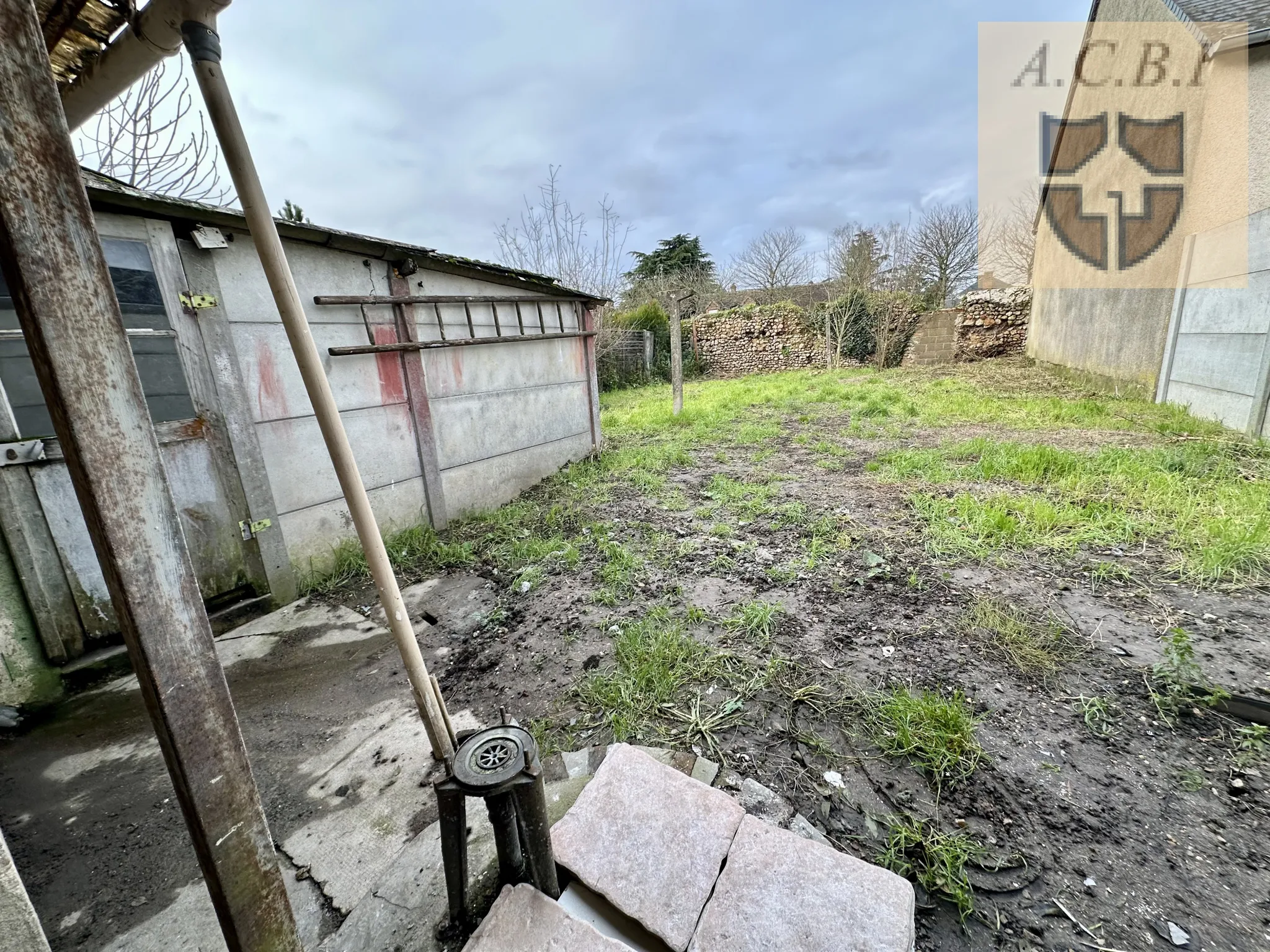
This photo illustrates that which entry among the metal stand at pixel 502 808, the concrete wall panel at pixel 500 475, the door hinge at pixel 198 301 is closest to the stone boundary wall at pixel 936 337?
the concrete wall panel at pixel 500 475

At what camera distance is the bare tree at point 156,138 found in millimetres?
4566

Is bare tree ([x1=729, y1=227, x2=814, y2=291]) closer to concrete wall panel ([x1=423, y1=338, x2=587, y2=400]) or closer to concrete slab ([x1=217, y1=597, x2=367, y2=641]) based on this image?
concrete wall panel ([x1=423, y1=338, x2=587, y2=400])

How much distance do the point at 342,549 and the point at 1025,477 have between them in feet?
18.0

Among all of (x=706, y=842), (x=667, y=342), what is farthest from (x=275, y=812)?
(x=667, y=342)

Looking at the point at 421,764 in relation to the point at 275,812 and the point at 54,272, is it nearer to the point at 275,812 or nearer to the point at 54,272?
the point at 275,812

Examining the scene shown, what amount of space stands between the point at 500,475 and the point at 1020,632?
13.3 ft

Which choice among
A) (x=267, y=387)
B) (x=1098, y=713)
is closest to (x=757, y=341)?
(x=267, y=387)

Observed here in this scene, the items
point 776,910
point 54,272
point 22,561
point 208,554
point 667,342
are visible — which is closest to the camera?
point 54,272

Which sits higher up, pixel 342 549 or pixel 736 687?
pixel 342 549

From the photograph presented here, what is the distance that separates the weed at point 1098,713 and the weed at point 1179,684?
146mm

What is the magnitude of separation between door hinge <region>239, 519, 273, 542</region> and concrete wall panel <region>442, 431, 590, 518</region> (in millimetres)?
1363

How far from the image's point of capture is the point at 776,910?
1063 millimetres

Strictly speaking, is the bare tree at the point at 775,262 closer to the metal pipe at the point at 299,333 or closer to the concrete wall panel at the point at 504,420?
the concrete wall panel at the point at 504,420

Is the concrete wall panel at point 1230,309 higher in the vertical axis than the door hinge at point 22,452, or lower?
higher
